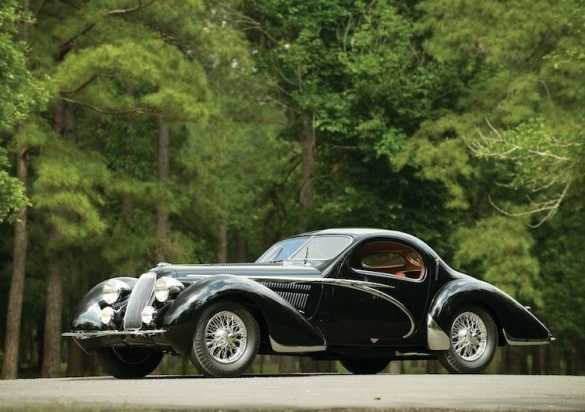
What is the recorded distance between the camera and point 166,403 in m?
10.5

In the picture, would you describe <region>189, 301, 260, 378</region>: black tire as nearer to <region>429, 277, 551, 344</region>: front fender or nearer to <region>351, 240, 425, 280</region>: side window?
<region>351, 240, 425, 280</region>: side window

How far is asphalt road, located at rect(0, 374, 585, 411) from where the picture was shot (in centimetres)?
1030

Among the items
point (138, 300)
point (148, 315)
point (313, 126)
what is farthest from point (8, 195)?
point (313, 126)

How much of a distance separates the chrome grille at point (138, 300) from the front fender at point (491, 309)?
142 inches

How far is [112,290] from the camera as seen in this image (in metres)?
15.7

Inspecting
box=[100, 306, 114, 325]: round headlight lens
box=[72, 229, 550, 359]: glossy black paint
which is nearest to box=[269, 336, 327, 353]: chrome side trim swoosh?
box=[72, 229, 550, 359]: glossy black paint

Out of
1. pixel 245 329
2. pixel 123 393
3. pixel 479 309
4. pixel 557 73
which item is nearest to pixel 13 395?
pixel 123 393

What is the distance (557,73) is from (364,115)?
18.9ft

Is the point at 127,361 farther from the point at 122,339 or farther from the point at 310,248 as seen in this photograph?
the point at 310,248

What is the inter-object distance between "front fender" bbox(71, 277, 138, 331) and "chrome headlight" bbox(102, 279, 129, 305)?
10 cm

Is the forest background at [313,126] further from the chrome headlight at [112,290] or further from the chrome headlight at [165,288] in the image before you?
the chrome headlight at [165,288]

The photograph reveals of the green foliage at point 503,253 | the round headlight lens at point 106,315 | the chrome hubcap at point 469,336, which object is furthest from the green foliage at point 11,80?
the green foliage at point 503,253

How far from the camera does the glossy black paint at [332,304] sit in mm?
14500

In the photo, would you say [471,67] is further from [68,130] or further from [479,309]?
[479,309]
